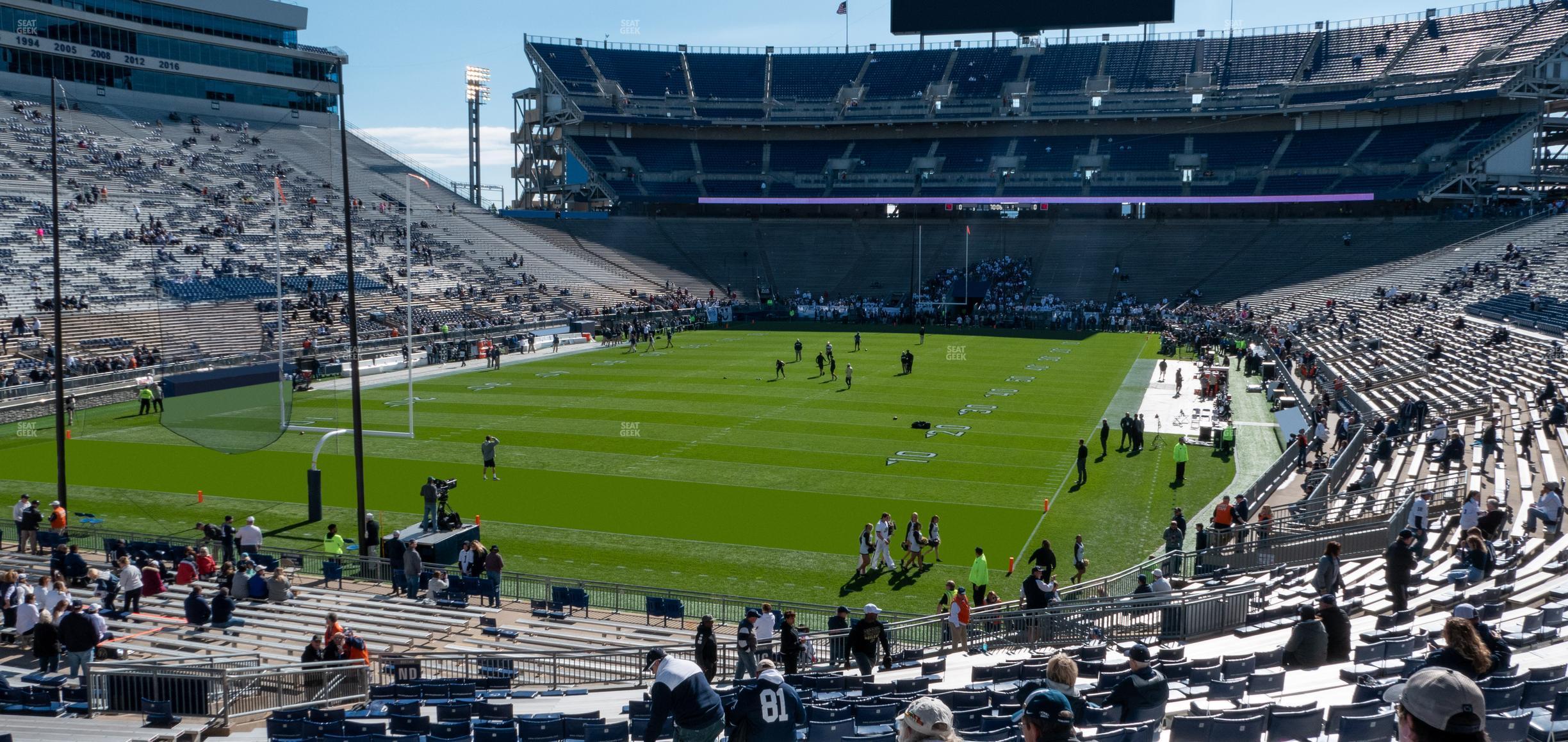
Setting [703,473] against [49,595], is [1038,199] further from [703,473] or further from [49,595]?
[49,595]

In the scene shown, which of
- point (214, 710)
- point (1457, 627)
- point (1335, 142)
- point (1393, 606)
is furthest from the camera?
point (1335, 142)

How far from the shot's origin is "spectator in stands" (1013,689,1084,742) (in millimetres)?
4273

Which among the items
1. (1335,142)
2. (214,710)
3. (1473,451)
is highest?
(1335,142)

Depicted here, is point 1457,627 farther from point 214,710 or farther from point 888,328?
point 888,328

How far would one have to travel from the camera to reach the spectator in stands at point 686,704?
733 centimetres

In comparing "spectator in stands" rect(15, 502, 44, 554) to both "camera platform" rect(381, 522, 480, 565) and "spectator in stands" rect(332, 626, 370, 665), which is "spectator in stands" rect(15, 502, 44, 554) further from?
"spectator in stands" rect(332, 626, 370, 665)

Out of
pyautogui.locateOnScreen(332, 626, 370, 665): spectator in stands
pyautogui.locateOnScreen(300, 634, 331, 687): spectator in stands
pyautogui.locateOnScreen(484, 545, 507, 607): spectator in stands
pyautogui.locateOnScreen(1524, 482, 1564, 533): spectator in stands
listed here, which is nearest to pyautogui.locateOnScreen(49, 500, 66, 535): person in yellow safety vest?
pyautogui.locateOnScreen(484, 545, 507, 607): spectator in stands

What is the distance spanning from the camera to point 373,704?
12102mm

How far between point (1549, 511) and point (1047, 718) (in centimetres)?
1624

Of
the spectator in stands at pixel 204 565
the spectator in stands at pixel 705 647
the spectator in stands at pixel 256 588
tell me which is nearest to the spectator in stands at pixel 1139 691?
the spectator in stands at pixel 705 647

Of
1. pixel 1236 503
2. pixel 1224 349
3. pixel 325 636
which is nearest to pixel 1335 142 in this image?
pixel 1224 349

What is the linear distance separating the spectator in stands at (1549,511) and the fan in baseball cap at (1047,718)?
15.9 metres

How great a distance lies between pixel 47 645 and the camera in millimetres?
13367

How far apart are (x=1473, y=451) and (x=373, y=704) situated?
21810 millimetres
